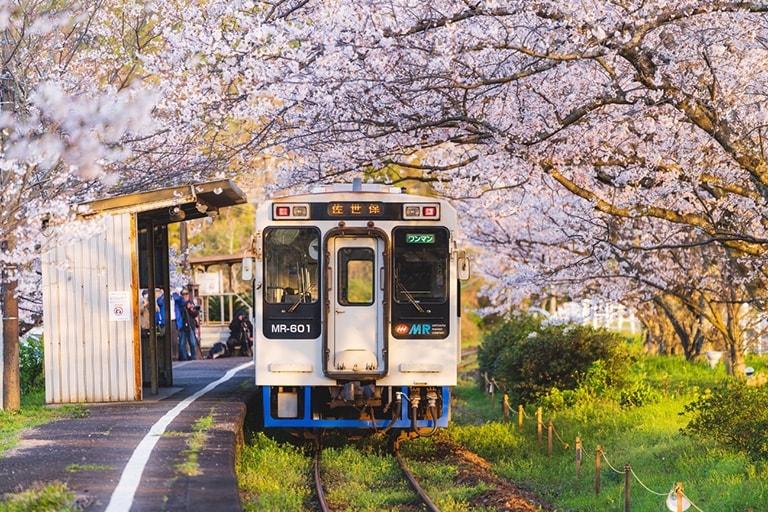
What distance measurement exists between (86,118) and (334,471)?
17.1ft

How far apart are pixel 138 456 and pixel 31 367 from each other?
8.83 m

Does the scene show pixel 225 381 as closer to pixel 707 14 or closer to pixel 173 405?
pixel 173 405

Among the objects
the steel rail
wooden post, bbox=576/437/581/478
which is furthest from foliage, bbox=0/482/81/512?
wooden post, bbox=576/437/581/478

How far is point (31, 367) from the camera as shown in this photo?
17562 millimetres

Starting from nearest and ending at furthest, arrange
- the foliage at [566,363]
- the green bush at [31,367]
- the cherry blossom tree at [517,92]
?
1. the cherry blossom tree at [517,92]
2. the foliage at [566,363]
3. the green bush at [31,367]

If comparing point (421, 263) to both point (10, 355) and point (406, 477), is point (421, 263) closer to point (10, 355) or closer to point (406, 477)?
point (406, 477)

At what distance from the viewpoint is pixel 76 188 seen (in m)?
14.6

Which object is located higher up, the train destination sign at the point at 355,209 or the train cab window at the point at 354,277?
the train destination sign at the point at 355,209

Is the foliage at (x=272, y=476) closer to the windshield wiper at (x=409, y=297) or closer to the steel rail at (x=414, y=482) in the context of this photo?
the steel rail at (x=414, y=482)

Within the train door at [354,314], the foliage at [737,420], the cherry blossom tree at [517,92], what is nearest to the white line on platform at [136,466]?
the train door at [354,314]

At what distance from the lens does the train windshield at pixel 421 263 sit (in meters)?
12.1

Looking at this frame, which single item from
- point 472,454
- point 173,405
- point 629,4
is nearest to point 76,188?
point 173,405

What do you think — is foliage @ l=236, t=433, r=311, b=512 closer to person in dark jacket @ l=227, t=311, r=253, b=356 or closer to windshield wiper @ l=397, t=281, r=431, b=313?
windshield wiper @ l=397, t=281, r=431, b=313

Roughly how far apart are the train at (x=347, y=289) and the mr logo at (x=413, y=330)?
0.01 m
